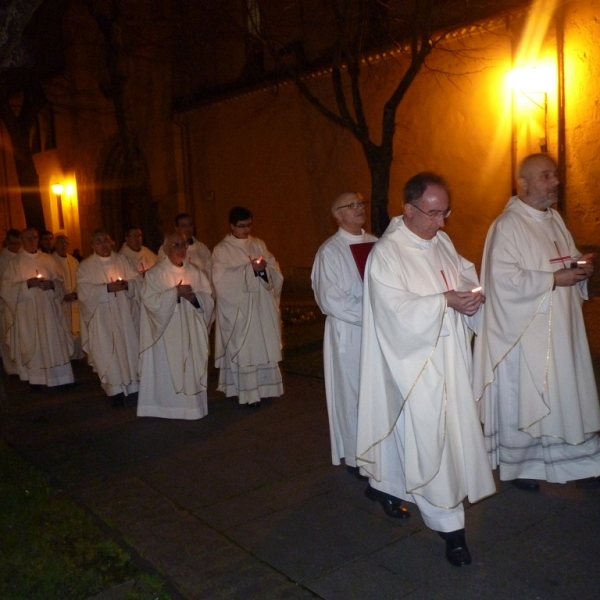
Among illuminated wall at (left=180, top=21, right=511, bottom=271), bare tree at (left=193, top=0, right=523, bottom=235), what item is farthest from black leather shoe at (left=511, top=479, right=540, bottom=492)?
illuminated wall at (left=180, top=21, right=511, bottom=271)

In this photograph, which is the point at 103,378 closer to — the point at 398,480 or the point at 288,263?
the point at 398,480

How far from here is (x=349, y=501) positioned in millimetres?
5090

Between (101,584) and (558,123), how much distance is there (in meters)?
9.96

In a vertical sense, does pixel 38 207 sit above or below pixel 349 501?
above

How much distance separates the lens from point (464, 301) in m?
3.96

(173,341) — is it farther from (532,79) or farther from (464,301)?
(532,79)

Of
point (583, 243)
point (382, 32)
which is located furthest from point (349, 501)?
point (382, 32)

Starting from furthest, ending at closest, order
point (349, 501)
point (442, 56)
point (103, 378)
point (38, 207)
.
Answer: point (38, 207), point (442, 56), point (103, 378), point (349, 501)

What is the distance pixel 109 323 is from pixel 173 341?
4.65 ft

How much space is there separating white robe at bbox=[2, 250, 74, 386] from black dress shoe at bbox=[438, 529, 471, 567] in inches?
270

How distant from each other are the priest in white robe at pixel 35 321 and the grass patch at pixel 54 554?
394 cm

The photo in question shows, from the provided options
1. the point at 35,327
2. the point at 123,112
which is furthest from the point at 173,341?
the point at 123,112

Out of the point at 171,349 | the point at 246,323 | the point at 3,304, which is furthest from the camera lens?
the point at 3,304

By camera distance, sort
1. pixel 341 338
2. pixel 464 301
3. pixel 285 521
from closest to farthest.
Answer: pixel 464 301, pixel 285 521, pixel 341 338
